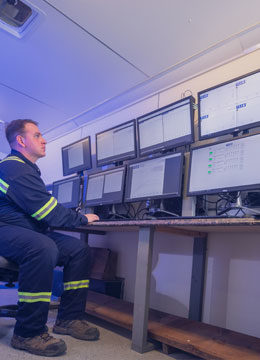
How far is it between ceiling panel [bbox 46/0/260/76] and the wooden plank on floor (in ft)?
5.84

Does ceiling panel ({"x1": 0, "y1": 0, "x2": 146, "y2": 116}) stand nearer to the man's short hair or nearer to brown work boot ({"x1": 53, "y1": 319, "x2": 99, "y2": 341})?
the man's short hair

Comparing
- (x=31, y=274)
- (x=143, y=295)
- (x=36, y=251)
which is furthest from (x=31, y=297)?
(x=143, y=295)

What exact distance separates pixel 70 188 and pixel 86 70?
3.66ft

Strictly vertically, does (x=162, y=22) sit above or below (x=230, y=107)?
above

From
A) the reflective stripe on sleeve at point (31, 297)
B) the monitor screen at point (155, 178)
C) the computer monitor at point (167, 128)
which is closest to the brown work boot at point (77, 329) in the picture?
the reflective stripe on sleeve at point (31, 297)

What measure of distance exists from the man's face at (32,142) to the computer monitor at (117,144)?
0.72 metres

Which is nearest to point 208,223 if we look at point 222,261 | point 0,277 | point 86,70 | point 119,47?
point 222,261

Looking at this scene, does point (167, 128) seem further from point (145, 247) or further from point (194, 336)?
point (194, 336)

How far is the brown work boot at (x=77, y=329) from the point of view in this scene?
155 cm

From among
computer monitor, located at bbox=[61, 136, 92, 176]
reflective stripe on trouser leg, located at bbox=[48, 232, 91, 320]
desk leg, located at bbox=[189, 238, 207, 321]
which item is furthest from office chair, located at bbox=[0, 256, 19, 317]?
computer monitor, located at bbox=[61, 136, 92, 176]

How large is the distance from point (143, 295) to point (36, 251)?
55cm

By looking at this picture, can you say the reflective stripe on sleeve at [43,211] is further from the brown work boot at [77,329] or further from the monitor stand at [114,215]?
the monitor stand at [114,215]

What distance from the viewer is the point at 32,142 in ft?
6.32

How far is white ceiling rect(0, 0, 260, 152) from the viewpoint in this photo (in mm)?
1838
